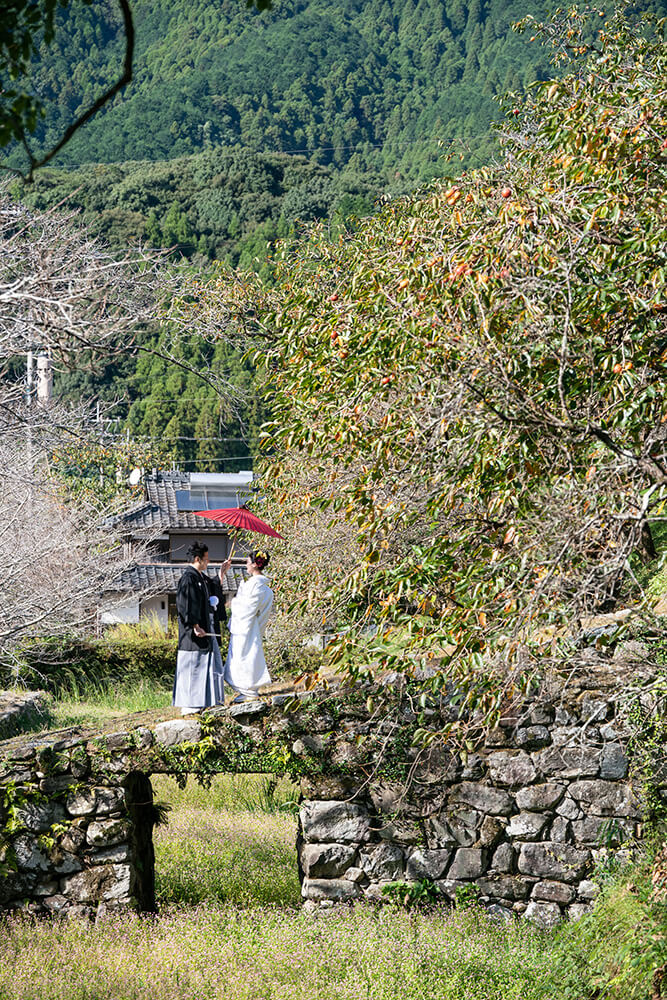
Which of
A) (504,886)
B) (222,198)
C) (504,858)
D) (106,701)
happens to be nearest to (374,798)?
(504,858)

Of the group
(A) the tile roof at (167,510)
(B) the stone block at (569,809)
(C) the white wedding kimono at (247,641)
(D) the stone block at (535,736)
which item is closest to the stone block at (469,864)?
Result: (B) the stone block at (569,809)

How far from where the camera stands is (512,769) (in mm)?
7844

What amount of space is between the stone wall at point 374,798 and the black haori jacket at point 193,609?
85cm

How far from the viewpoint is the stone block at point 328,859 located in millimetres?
7777

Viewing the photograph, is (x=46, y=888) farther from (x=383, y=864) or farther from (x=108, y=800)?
(x=383, y=864)

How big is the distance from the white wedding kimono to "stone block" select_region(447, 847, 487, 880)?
2232mm

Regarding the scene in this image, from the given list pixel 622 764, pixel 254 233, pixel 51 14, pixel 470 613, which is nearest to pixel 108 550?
pixel 622 764

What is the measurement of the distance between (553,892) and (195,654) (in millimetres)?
3513

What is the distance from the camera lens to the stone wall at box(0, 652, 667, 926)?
7.68 m

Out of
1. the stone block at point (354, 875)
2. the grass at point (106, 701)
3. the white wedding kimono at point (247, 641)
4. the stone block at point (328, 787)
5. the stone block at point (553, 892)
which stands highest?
the white wedding kimono at point (247, 641)

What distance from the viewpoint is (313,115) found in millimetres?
66625

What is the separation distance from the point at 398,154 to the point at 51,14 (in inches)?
2141

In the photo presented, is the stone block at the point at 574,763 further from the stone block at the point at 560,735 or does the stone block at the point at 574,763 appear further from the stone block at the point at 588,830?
the stone block at the point at 588,830

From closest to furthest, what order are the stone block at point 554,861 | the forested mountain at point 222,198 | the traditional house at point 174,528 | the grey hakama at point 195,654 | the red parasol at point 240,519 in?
1. the stone block at point 554,861
2. the grey hakama at point 195,654
3. the red parasol at point 240,519
4. the traditional house at point 174,528
5. the forested mountain at point 222,198
